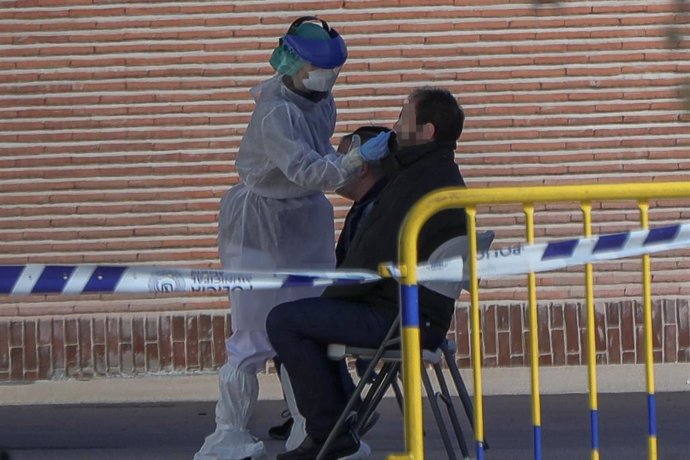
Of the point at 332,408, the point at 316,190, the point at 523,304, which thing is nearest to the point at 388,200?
the point at 316,190

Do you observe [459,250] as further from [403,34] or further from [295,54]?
[403,34]

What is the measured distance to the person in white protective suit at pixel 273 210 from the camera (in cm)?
602

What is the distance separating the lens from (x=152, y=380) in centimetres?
865

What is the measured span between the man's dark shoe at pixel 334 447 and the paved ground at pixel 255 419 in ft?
2.42

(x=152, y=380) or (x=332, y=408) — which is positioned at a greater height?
(x=332, y=408)

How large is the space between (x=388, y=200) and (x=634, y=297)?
339 cm

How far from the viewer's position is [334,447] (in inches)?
224

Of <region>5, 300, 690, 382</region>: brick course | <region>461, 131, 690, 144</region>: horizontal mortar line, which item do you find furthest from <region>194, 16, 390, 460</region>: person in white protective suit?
<region>461, 131, 690, 144</region>: horizontal mortar line

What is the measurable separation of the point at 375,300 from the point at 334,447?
57cm

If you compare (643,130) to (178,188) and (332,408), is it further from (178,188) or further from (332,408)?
(332,408)

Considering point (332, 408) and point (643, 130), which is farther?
point (643, 130)

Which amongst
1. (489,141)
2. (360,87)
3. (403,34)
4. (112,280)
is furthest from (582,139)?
(112,280)

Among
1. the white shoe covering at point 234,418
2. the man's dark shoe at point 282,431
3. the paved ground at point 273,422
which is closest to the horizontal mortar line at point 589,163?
the paved ground at point 273,422

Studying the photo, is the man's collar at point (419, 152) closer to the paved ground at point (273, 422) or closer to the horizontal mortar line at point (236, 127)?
the paved ground at point (273, 422)
